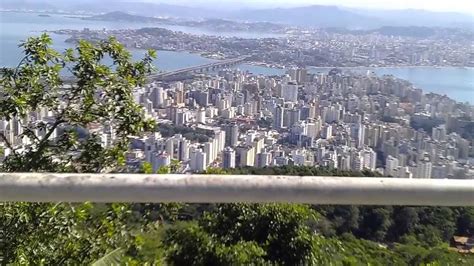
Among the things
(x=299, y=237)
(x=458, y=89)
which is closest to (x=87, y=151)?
(x=299, y=237)

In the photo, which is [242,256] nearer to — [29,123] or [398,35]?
[29,123]

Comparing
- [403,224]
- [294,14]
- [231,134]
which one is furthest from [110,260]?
[294,14]

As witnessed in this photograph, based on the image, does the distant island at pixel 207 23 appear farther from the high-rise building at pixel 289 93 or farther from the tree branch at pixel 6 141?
the tree branch at pixel 6 141

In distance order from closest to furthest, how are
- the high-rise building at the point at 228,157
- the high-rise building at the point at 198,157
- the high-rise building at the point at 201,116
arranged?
the high-rise building at the point at 198,157 → the high-rise building at the point at 228,157 → the high-rise building at the point at 201,116

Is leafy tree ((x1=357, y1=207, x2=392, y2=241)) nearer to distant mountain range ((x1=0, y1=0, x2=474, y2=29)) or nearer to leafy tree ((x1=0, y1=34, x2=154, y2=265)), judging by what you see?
leafy tree ((x1=0, y1=34, x2=154, y2=265))

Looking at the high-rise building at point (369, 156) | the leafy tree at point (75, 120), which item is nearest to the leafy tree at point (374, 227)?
the leafy tree at point (75, 120)

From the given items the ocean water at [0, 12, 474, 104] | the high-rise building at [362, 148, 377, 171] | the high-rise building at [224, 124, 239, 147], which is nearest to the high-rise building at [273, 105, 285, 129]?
the high-rise building at [224, 124, 239, 147]
